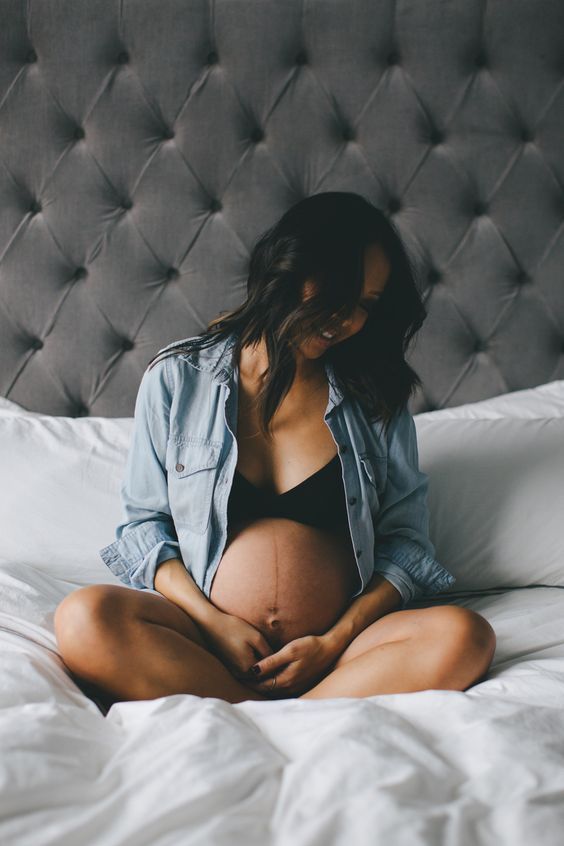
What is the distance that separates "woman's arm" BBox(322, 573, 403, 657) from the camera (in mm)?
1092

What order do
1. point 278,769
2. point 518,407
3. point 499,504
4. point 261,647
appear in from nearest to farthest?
1. point 278,769
2. point 261,647
3. point 499,504
4. point 518,407

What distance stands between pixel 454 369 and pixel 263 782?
1.18 metres

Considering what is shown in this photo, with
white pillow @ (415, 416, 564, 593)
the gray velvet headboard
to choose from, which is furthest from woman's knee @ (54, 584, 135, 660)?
the gray velvet headboard

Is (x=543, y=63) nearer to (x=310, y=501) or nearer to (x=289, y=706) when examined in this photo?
(x=310, y=501)

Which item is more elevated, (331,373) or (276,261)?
(276,261)

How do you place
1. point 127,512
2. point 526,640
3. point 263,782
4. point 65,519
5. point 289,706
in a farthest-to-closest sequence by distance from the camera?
point 65,519, point 127,512, point 526,640, point 289,706, point 263,782

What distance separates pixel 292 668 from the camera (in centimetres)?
104

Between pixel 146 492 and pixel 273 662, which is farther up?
pixel 146 492

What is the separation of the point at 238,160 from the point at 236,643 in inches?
39.7

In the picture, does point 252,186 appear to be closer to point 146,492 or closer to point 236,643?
point 146,492

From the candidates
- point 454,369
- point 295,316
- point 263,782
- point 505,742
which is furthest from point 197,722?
point 454,369

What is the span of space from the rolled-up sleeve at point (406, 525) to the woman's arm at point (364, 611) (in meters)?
0.02

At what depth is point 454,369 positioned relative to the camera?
5.60 feet

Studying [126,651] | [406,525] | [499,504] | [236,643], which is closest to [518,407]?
[499,504]
